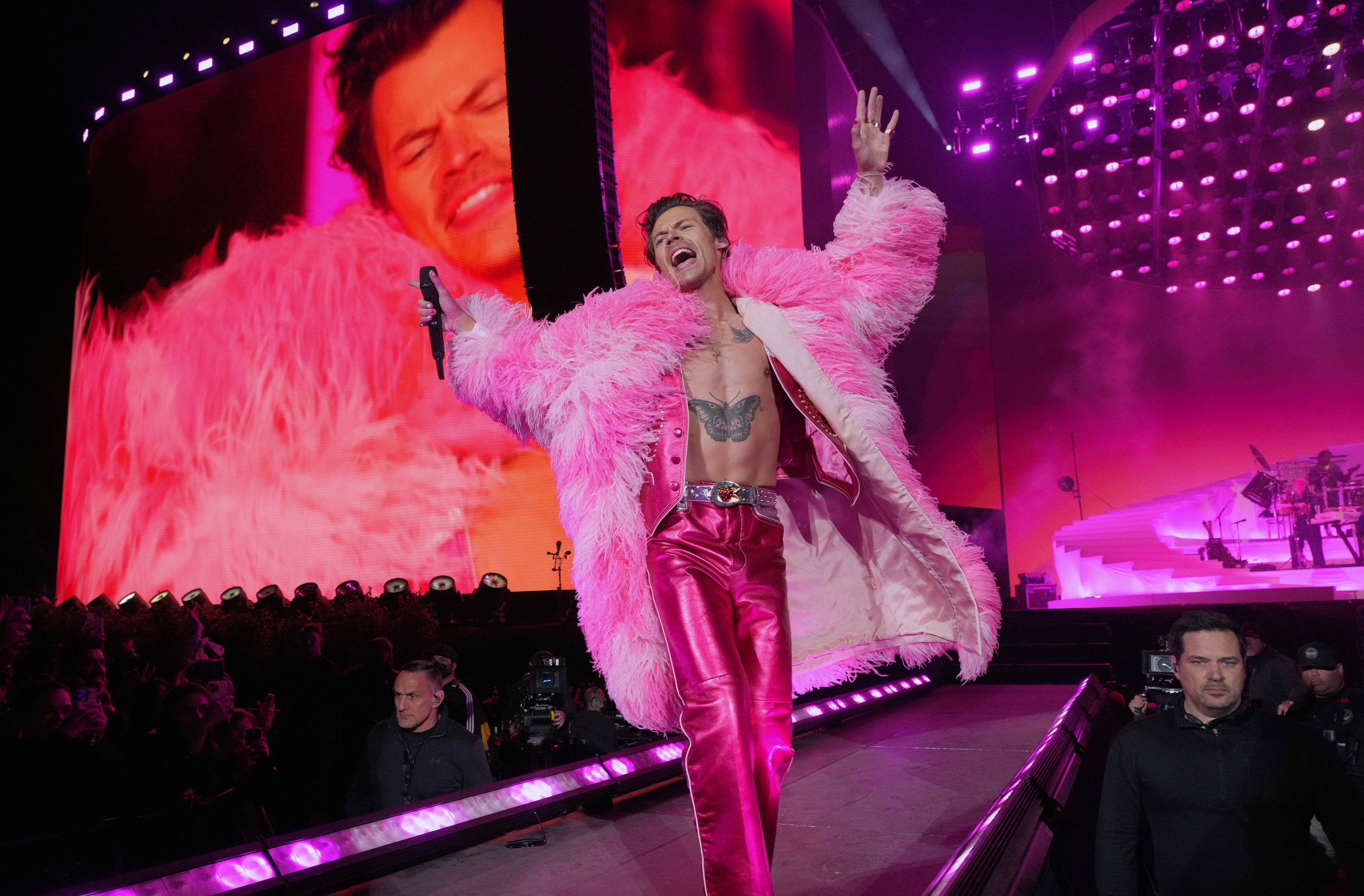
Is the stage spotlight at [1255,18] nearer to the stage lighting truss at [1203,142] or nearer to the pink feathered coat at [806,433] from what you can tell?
the stage lighting truss at [1203,142]

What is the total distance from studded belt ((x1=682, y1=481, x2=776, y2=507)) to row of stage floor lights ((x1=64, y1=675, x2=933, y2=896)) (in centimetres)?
135

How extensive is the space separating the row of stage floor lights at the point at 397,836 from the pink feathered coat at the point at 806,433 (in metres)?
0.89

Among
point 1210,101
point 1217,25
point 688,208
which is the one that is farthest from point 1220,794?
point 1210,101

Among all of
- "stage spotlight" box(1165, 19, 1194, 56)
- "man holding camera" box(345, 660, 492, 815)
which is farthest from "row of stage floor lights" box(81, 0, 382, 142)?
"man holding camera" box(345, 660, 492, 815)

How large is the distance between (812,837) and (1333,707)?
336cm

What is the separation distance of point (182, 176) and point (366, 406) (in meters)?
5.67

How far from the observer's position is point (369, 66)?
12.6 meters

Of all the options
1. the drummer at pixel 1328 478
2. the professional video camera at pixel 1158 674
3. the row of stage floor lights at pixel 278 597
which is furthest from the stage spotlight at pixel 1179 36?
the row of stage floor lights at pixel 278 597

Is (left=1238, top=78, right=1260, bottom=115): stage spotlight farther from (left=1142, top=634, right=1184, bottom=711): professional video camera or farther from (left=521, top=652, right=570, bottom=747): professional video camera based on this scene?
(left=521, top=652, right=570, bottom=747): professional video camera

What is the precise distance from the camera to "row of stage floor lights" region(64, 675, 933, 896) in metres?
2.38

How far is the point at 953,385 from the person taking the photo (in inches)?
577

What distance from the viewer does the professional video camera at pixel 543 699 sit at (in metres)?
4.42

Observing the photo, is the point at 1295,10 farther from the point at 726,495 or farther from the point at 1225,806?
the point at 726,495

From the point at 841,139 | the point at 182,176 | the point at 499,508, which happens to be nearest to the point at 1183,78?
the point at 841,139
